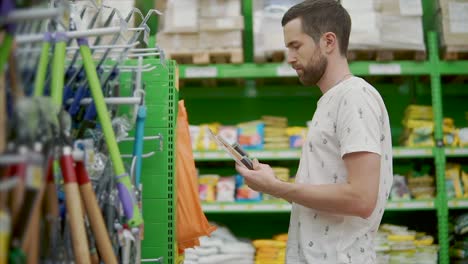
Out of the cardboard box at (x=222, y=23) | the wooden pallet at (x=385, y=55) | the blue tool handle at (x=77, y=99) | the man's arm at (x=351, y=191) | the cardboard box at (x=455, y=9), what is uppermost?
the cardboard box at (x=455, y=9)

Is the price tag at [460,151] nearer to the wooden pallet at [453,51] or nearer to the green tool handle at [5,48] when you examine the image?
the wooden pallet at [453,51]

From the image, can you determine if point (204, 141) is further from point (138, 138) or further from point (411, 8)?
point (138, 138)

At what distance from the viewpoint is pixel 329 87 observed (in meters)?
2.06

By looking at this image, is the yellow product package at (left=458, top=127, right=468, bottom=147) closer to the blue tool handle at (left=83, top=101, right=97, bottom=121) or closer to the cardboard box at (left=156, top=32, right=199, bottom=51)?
the cardboard box at (left=156, top=32, right=199, bottom=51)

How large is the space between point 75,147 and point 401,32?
3.45 meters

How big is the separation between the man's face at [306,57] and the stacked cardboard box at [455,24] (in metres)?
2.83

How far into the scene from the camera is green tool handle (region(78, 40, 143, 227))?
1690 millimetres

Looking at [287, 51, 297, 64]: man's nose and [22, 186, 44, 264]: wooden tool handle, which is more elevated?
[287, 51, 297, 64]: man's nose

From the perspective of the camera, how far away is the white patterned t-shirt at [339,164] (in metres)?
1.85

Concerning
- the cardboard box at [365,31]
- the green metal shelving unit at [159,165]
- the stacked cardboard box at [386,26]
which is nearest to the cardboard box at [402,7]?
the stacked cardboard box at [386,26]

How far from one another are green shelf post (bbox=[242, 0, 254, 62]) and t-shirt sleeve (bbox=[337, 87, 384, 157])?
3.24 m

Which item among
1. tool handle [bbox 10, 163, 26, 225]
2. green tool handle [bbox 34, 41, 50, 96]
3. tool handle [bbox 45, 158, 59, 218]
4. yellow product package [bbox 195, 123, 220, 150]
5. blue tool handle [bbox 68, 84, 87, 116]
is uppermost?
green tool handle [bbox 34, 41, 50, 96]

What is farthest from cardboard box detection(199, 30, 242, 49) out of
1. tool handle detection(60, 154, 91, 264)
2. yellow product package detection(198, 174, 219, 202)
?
tool handle detection(60, 154, 91, 264)

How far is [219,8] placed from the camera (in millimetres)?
4598
